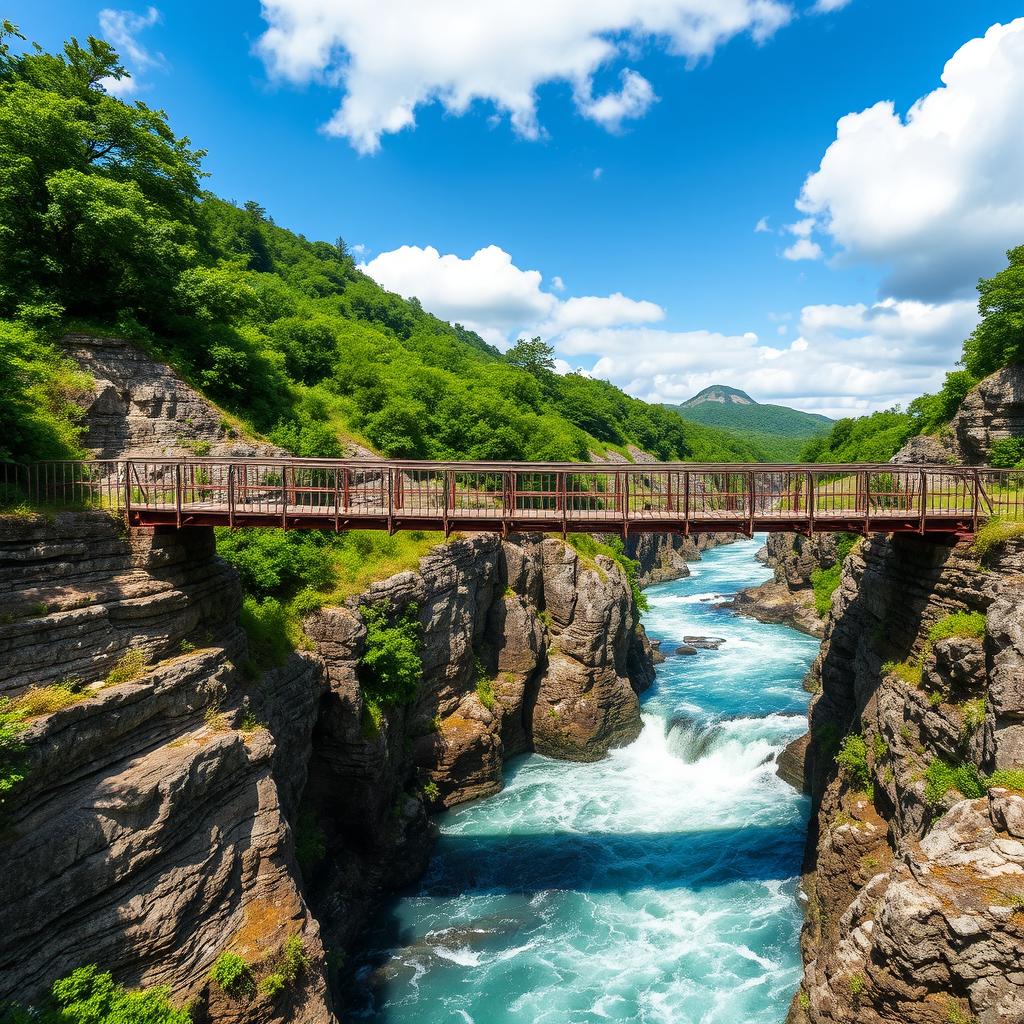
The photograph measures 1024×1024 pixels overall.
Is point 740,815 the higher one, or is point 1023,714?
point 1023,714

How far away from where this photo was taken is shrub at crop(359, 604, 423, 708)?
23359 millimetres

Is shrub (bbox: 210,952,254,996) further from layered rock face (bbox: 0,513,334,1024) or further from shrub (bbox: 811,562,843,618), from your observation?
shrub (bbox: 811,562,843,618)

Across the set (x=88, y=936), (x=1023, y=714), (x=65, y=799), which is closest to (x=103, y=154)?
(x=65, y=799)

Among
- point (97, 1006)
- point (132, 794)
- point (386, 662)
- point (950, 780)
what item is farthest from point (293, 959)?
point (950, 780)

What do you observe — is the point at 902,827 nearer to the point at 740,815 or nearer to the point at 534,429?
the point at 740,815

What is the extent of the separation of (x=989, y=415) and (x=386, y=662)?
3446cm

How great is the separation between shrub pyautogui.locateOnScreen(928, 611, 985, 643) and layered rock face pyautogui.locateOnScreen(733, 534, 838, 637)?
115 ft

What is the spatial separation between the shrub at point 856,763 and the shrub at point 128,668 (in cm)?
2172

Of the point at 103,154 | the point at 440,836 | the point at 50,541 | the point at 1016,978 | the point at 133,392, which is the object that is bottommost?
the point at 440,836

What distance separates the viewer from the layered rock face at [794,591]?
173 ft

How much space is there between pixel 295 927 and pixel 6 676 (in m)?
8.44

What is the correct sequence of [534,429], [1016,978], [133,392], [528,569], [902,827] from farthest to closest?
[534,429], [528,569], [133,392], [902,827], [1016,978]

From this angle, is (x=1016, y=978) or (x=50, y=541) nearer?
(x=1016, y=978)

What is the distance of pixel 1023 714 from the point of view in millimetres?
13539
